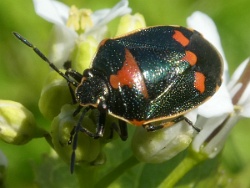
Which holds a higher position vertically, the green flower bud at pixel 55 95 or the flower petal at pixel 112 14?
the flower petal at pixel 112 14

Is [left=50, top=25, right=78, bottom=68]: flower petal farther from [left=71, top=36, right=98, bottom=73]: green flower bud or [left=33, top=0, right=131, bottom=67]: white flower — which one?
[left=71, top=36, right=98, bottom=73]: green flower bud

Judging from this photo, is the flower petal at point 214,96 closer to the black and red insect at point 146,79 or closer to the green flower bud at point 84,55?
the black and red insect at point 146,79

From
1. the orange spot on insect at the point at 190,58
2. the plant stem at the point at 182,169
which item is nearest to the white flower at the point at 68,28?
the orange spot on insect at the point at 190,58

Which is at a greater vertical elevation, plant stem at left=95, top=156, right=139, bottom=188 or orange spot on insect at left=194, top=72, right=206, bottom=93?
orange spot on insect at left=194, top=72, right=206, bottom=93

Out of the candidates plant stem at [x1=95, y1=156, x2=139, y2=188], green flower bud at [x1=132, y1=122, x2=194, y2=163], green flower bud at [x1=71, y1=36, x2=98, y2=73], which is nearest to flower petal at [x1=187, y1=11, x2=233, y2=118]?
green flower bud at [x1=132, y1=122, x2=194, y2=163]

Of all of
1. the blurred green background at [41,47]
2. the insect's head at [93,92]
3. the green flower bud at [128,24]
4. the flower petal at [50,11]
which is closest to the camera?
the insect's head at [93,92]
